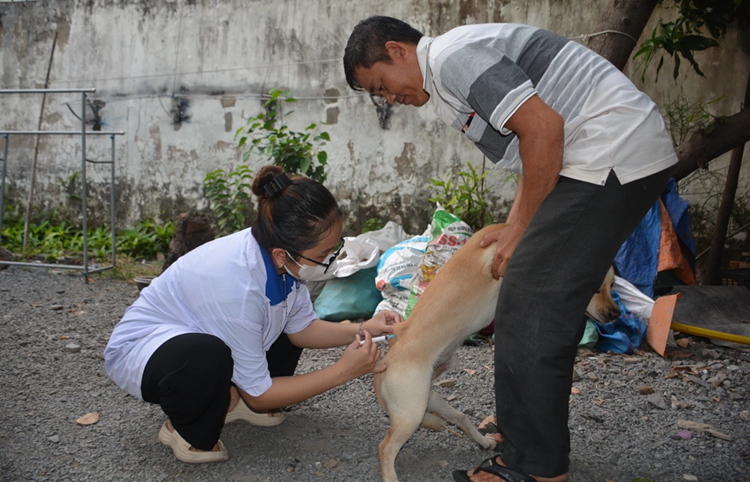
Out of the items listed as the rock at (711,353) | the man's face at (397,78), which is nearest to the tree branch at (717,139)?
the rock at (711,353)

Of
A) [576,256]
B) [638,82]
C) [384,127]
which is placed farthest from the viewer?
[384,127]

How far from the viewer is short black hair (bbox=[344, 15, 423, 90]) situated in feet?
6.73

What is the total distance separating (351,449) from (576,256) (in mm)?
1414

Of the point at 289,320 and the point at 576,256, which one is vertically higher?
the point at 576,256

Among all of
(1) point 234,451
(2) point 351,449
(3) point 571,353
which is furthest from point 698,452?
(1) point 234,451

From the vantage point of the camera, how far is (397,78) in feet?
6.82

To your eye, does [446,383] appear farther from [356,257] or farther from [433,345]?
[356,257]

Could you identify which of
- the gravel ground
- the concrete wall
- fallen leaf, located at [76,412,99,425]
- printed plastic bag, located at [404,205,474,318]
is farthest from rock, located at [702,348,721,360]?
fallen leaf, located at [76,412,99,425]

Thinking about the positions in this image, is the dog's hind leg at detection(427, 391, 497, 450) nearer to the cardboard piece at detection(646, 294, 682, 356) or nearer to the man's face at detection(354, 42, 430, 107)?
the man's face at detection(354, 42, 430, 107)

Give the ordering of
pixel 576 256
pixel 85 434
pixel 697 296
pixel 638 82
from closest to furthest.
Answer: pixel 576 256 < pixel 85 434 < pixel 697 296 < pixel 638 82

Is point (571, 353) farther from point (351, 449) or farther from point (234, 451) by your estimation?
point (234, 451)

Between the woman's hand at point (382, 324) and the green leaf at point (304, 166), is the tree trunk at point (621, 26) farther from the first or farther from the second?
the woman's hand at point (382, 324)

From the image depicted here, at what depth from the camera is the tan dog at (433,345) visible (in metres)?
2.33

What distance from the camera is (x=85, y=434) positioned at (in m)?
2.66
